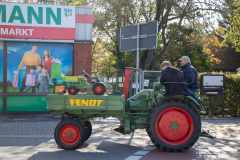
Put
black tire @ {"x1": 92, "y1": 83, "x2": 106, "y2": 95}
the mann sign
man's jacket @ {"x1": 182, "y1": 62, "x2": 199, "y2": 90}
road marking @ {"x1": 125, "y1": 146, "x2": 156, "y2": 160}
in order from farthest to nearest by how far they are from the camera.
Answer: the mann sign → black tire @ {"x1": 92, "y1": 83, "x2": 106, "y2": 95} → man's jacket @ {"x1": 182, "y1": 62, "x2": 199, "y2": 90} → road marking @ {"x1": 125, "y1": 146, "x2": 156, "y2": 160}

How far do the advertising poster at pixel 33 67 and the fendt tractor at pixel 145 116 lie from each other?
5.42 m

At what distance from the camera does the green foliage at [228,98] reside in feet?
39.0

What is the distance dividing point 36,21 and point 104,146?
Answer: 661 centimetres

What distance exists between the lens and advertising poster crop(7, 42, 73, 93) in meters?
11.2

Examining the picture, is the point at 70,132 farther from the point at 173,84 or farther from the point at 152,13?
the point at 152,13

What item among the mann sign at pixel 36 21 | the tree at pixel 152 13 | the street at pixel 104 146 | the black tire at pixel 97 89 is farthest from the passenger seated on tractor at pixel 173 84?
the tree at pixel 152 13

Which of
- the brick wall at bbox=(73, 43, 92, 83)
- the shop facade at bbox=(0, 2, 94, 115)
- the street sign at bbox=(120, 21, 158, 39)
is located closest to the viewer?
the street sign at bbox=(120, 21, 158, 39)

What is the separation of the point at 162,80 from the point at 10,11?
25.1ft

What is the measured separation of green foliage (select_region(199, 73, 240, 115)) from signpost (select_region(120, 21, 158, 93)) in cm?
449

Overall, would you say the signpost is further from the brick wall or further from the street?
the street

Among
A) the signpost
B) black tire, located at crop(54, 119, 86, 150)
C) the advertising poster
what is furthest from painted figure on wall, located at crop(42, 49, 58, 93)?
black tire, located at crop(54, 119, 86, 150)

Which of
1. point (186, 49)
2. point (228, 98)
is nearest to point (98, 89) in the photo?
point (228, 98)

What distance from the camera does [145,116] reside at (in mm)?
6301

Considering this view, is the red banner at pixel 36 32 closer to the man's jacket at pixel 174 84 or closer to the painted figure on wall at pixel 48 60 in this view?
the painted figure on wall at pixel 48 60
